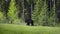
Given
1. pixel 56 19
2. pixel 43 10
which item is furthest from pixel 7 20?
pixel 56 19

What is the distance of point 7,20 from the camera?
9.59 feet

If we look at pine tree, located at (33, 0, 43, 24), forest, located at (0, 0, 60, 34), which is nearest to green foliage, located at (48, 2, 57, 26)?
forest, located at (0, 0, 60, 34)

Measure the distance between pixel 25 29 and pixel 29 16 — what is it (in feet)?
0.78

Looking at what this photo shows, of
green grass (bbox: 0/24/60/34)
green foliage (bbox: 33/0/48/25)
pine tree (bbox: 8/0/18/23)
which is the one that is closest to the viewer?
green grass (bbox: 0/24/60/34)

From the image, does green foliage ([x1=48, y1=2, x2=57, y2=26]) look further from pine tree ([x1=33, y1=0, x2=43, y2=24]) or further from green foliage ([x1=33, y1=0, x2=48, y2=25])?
pine tree ([x1=33, y1=0, x2=43, y2=24])

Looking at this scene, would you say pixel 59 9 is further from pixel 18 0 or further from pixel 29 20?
pixel 18 0

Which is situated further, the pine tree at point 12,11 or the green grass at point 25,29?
the pine tree at point 12,11

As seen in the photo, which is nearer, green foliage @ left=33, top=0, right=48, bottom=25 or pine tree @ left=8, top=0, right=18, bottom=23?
green foliage @ left=33, top=0, right=48, bottom=25

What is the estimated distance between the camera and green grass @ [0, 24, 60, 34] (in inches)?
98.4

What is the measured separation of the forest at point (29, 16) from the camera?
8.35 feet

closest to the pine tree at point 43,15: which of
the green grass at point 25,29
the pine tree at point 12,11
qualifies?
the green grass at point 25,29

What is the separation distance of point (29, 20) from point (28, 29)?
6.4 inches

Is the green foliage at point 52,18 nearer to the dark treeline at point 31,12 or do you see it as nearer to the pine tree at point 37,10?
the dark treeline at point 31,12

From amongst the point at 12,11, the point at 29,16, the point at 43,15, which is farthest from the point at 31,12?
the point at 12,11
